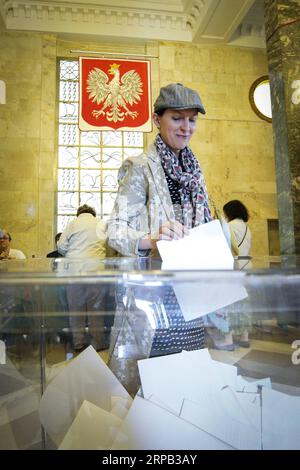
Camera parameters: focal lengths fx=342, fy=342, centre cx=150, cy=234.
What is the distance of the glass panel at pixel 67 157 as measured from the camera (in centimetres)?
707

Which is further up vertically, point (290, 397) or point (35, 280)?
point (35, 280)


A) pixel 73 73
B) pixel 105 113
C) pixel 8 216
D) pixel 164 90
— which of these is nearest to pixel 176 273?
pixel 164 90

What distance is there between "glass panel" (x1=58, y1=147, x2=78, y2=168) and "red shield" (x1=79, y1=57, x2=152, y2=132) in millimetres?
1904

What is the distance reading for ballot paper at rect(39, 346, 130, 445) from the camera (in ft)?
1.65

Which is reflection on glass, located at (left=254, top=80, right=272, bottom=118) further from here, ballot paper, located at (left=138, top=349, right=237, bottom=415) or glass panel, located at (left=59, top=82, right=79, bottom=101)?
ballot paper, located at (left=138, top=349, right=237, bottom=415)

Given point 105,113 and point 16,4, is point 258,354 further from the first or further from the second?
point 16,4

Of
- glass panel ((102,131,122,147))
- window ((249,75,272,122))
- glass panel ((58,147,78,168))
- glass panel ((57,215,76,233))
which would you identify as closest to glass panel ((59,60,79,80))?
glass panel ((102,131,122,147))

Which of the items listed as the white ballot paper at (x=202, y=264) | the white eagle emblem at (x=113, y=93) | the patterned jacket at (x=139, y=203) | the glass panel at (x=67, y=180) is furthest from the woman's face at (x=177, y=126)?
the glass panel at (x=67, y=180)

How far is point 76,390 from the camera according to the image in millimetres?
526

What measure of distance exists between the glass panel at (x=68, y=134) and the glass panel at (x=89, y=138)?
→ 11 centimetres

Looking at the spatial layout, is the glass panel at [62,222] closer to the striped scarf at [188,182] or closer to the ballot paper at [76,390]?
the striped scarf at [188,182]

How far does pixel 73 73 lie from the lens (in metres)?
7.35

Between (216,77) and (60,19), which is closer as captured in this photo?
Result: (60,19)

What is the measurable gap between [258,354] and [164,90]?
3.41 ft
